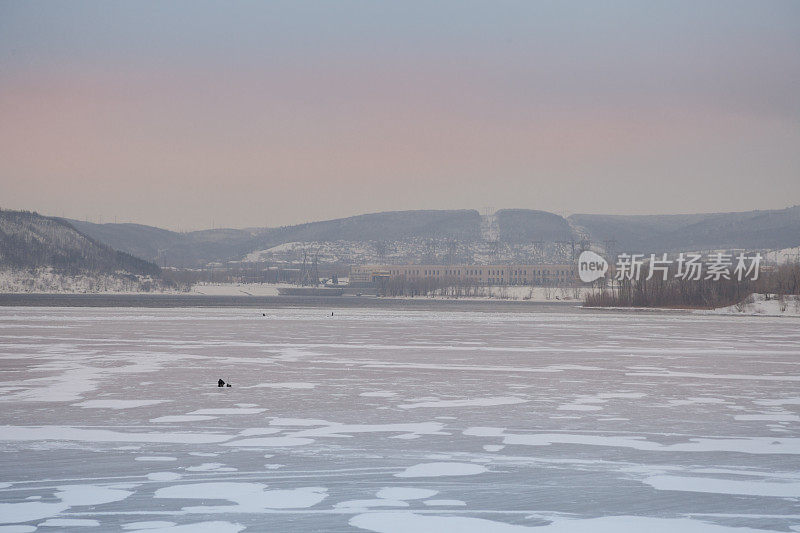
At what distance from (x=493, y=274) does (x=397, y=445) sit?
18637 cm

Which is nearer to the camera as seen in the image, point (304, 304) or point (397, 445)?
point (397, 445)

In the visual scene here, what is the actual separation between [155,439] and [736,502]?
18.7ft

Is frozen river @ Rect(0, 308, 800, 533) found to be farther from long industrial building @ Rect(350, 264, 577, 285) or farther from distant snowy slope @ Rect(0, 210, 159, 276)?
distant snowy slope @ Rect(0, 210, 159, 276)

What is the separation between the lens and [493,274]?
638 feet

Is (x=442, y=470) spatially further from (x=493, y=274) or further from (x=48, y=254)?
(x=48, y=254)

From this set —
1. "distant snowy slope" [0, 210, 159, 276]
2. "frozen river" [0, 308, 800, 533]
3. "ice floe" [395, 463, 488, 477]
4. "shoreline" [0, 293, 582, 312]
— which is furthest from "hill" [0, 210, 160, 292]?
"ice floe" [395, 463, 488, 477]

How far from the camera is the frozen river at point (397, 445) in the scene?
6547mm

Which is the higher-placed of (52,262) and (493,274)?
(52,262)

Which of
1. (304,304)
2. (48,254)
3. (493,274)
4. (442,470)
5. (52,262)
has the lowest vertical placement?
(304,304)

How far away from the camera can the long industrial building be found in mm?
186375

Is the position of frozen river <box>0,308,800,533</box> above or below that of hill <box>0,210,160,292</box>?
below

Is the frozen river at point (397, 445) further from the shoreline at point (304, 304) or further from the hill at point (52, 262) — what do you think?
the hill at point (52, 262)

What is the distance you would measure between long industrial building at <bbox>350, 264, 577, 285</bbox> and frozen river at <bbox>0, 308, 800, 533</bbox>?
16442cm

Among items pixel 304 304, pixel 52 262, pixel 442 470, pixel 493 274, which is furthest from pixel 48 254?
pixel 442 470
